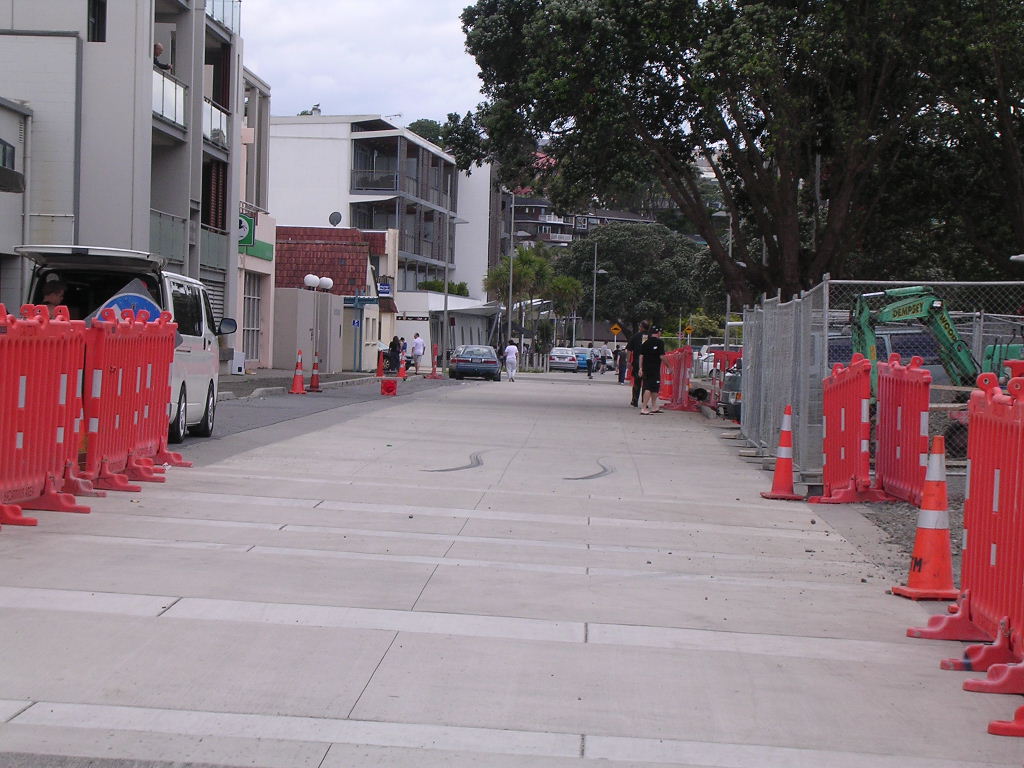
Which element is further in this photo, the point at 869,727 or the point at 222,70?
the point at 222,70

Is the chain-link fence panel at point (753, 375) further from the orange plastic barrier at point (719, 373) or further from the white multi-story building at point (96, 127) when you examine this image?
the white multi-story building at point (96, 127)

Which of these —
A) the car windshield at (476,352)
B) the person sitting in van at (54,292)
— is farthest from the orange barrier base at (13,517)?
the car windshield at (476,352)

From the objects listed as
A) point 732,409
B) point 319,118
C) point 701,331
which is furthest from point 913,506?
point 701,331

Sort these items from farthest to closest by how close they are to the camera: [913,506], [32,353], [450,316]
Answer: [450,316]
[913,506]
[32,353]

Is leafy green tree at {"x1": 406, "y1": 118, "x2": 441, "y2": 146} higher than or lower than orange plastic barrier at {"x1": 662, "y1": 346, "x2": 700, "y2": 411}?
higher

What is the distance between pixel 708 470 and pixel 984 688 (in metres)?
10.0

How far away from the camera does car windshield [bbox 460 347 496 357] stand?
4775cm

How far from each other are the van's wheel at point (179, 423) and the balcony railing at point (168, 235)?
13.3 m

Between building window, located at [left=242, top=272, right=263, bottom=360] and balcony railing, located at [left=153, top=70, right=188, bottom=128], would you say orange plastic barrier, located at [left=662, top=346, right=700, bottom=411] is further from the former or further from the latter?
building window, located at [left=242, top=272, right=263, bottom=360]

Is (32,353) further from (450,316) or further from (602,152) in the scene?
(450,316)

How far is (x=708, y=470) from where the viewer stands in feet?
51.6

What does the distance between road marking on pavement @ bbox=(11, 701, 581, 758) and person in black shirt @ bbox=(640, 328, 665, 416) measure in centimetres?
2188

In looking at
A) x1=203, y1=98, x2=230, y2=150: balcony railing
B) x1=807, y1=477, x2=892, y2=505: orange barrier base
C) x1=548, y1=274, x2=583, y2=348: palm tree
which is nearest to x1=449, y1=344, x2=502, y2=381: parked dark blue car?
x1=203, y1=98, x2=230, y2=150: balcony railing

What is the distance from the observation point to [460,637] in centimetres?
647
